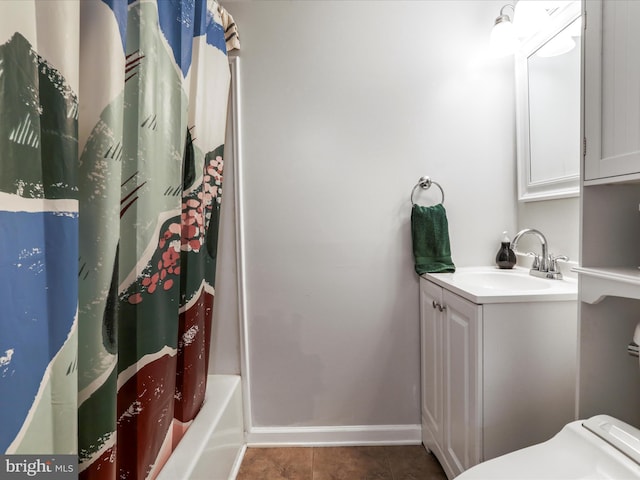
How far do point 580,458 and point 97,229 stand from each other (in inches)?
48.6

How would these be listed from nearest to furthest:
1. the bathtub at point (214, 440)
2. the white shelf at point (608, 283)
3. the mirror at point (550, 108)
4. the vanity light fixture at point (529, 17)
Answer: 1. the white shelf at point (608, 283)
2. the bathtub at point (214, 440)
3. the mirror at point (550, 108)
4. the vanity light fixture at point (529, 17)

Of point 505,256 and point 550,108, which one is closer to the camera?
point 550,108

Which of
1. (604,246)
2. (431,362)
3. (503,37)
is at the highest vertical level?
(503,37)

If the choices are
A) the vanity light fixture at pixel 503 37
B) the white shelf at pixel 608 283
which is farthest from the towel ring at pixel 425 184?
the white shelf at pixel 608 283

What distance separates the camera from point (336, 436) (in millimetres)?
1741

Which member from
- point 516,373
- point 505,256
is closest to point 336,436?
point 516,373

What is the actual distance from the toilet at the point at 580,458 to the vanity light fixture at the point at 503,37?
1.56 meters

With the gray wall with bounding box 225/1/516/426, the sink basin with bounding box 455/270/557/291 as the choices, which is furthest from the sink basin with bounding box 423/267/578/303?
the gray wall with bounding box 225/1/516/426

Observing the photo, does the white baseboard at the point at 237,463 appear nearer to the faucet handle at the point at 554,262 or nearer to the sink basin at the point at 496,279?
the sink basin at the point at 496,279

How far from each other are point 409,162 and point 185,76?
111 cm

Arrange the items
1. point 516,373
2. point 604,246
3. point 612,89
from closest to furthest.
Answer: point 612,89 → point 604,246 → point 516,373

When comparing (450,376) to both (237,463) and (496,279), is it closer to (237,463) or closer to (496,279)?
(496,279)

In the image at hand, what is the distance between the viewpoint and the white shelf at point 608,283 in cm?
83

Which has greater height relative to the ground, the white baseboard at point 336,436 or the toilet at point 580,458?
the toilet at point 580,458
